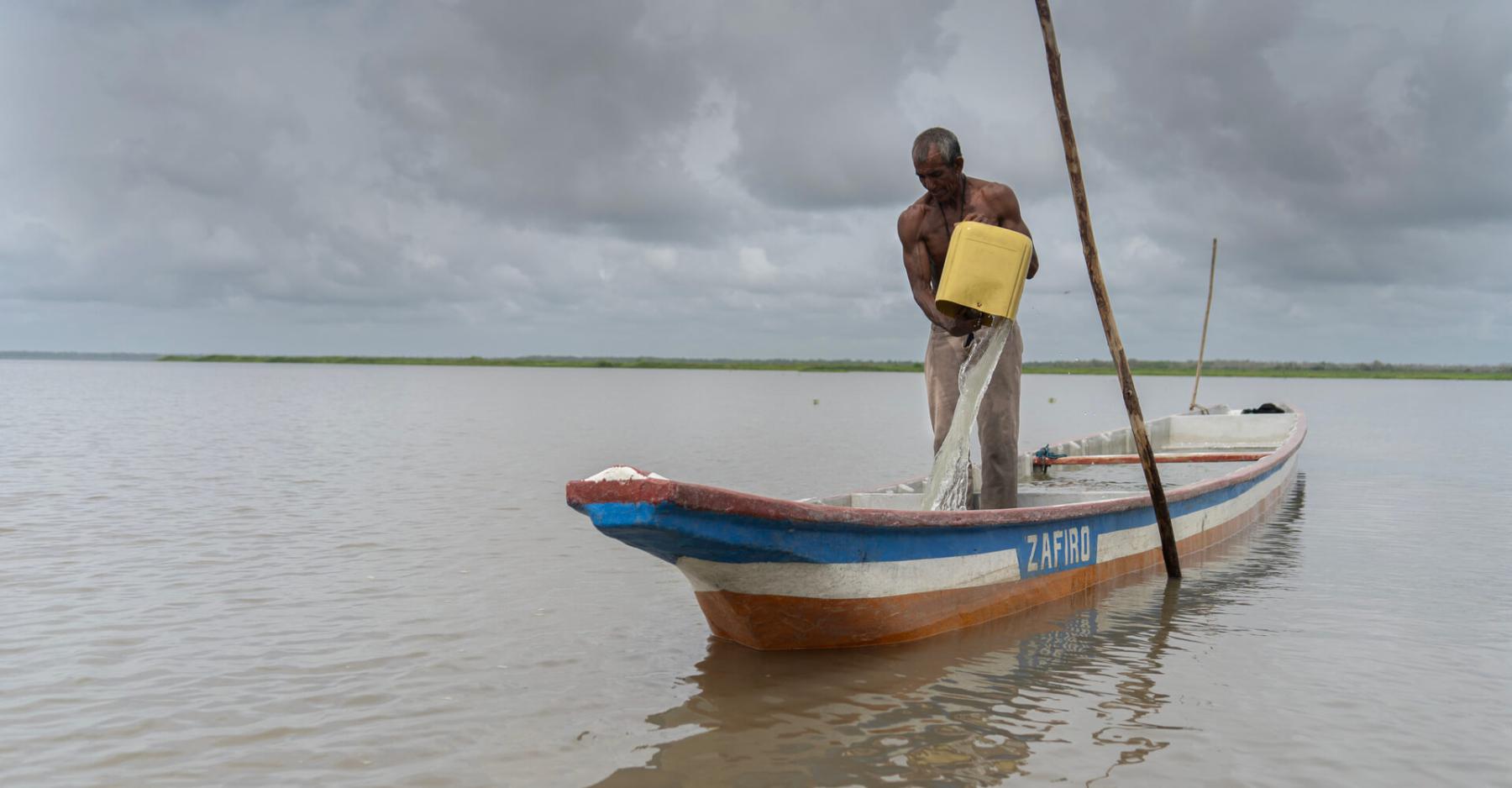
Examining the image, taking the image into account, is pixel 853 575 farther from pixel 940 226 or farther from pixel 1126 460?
pixel 1126 460

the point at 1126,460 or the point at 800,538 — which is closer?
the point at 800,538

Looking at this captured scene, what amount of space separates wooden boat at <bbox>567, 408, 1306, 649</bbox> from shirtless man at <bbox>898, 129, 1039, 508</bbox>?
1.90ft

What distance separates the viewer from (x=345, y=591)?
331 inches

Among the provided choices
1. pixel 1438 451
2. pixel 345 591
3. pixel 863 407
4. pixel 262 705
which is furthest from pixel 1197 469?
pixel 863 407

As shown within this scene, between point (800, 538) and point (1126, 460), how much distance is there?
938cm

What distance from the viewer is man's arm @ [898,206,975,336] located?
23.9 ft

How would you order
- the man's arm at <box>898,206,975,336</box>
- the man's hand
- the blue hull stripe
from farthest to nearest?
the man's arm at <box>898,206,975,336</box> → the man's hand → the blue hull stripe

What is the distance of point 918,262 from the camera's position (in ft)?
24.2

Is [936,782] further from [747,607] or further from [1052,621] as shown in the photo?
[1052,621]

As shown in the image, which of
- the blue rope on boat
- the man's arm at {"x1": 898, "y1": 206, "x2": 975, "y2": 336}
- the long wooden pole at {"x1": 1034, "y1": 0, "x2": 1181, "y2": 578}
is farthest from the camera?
the blue rope on boat

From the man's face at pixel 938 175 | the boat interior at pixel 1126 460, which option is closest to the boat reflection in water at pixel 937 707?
the boat interior at pixel 1126 460

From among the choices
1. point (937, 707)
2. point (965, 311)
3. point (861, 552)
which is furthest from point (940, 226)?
point (937, 707)

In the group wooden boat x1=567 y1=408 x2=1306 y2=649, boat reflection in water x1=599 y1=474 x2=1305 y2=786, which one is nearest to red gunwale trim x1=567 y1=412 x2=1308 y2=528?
wooden boat x1=567 y1=408 x2=1306 y2=649

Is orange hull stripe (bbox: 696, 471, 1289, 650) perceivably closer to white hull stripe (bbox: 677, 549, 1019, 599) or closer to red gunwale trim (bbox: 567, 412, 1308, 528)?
Answer: white hull stripe (bbox: 677, 549, 1019, 599)
